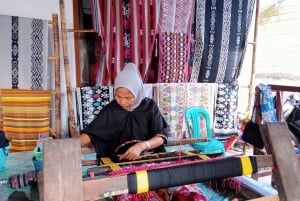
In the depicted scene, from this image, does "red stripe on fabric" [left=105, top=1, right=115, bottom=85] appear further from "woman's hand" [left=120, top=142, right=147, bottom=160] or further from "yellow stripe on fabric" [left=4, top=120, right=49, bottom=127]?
"woman's hand" [left=120, top=142, right=147, bottom=160]

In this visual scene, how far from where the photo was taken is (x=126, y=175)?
0.58 metres

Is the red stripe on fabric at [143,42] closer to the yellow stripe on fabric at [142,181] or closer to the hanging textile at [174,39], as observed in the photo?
the hanging textile at [174,39]

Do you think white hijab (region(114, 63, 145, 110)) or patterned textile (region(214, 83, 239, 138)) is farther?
patterned textile (region(214, 83, 239, 138))

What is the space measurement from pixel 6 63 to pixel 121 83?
1.34 meters

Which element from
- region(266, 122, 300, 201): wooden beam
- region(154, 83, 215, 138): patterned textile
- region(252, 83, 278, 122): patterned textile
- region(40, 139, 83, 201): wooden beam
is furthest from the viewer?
region(154, 83, 215, 138): patterned textile

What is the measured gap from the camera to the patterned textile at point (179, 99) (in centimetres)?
273

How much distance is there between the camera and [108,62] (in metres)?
2.47

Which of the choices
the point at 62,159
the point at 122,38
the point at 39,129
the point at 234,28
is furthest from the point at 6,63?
the point at 234,28

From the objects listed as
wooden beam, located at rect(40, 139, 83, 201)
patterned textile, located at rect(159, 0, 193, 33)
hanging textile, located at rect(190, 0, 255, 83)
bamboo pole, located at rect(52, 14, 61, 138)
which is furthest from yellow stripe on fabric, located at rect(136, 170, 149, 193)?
hanging textile, located at rect(190, 0, 255, 83)

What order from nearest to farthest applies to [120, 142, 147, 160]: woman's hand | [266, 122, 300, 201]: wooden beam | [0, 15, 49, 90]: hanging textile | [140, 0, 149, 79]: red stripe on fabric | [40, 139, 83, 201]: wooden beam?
1. [40, 139, 83, 201]: wooden beam
2. [266, 122, 300, 201]: wooden beam
3. [120, 142, 147, 160]: woman's hand
4. [0, 15, 49, 90]: hanging textile
5. [140, 0, 149, 79]: red stripe on fabric

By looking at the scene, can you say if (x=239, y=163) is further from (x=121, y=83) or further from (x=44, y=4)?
(x=44, y=4)

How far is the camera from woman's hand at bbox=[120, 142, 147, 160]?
1175mm

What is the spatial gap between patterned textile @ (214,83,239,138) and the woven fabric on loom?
181 centimetres

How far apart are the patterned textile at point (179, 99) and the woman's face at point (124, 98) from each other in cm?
123
